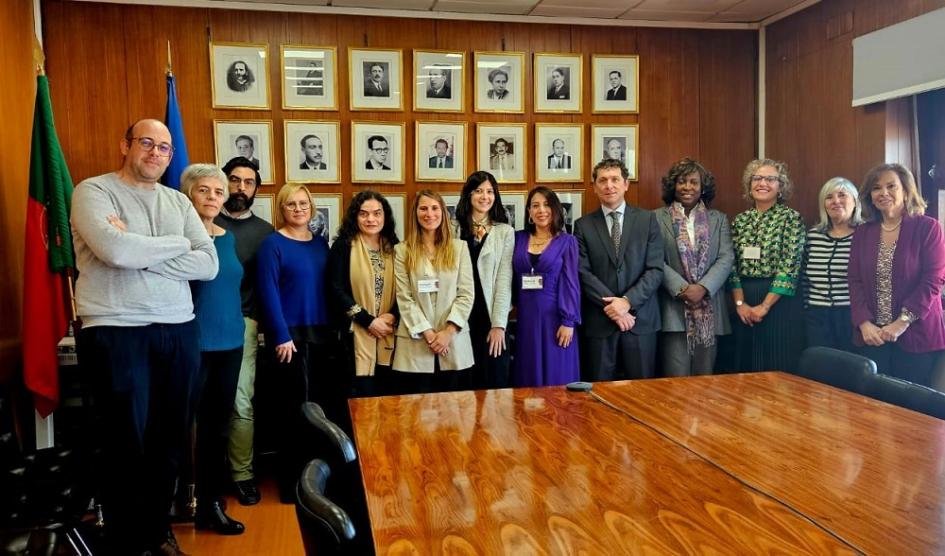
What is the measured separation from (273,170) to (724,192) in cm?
349

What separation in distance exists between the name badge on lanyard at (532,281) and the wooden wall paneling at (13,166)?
2.52 m

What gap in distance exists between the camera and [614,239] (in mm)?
3850

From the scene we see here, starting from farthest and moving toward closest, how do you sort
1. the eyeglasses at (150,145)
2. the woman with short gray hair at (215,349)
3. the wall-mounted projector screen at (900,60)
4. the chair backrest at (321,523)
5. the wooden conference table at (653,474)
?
the wall-mounted projector screen at (900,60)
the woman with short gray hair at (215,349)
the eyeglasses at (150,145)
the wooden conference table at (653,474)
the chair backrest at (321,523)

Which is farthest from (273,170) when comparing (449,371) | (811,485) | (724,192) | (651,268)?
(811,485)

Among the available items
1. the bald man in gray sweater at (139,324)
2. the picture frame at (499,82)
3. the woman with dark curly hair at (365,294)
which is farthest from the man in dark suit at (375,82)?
the bald man in gray sweater at (139,324)

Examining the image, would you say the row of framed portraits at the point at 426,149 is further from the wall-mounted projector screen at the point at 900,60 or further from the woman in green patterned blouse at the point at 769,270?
the wall-mounted projector screen at the point at 900,60

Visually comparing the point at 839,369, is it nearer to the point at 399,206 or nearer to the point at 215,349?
the point at 215,349

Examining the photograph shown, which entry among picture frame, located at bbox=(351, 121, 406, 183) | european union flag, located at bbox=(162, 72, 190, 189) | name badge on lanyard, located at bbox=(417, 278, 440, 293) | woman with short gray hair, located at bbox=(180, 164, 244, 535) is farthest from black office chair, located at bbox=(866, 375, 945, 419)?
european union flag, located at bbox=(162, 72, 190, 189)

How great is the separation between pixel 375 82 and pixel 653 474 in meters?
3.94

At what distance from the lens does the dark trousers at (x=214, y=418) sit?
2.99 m

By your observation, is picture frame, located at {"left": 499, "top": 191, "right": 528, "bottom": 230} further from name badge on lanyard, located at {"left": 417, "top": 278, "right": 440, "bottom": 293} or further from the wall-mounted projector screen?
the wall-mounted projector screen

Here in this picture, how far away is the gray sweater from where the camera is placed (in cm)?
231

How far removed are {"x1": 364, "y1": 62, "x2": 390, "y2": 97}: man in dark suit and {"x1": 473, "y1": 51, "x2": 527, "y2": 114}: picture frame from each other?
0.69 m

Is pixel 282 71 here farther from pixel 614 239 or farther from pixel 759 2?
pixel 759 2
